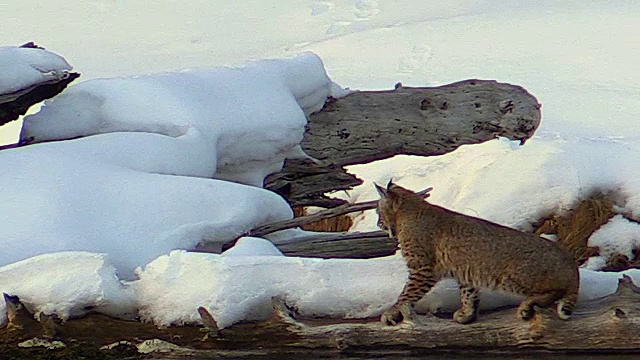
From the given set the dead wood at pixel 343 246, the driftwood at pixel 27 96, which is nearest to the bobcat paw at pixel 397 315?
the dead wood at pixel 343 246

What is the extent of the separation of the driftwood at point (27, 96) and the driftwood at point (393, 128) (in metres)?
1.06

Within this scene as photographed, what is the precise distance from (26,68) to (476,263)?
6.68 feet

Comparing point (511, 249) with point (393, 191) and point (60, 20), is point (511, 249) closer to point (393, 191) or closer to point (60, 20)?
point (393, 191)

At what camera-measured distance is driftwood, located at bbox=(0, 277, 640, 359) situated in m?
3.51

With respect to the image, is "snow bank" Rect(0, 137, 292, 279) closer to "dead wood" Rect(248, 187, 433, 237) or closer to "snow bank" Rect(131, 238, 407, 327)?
"dead wood" Rect(248, 187, 433, 237)

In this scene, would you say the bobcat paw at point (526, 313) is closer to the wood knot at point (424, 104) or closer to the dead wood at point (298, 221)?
the dead wood at point (298, 221)

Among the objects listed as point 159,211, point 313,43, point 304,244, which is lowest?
point 313,43

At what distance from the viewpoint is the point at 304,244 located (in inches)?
177

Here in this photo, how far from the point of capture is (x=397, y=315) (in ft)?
11.6

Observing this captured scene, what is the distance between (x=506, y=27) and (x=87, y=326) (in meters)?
9.18

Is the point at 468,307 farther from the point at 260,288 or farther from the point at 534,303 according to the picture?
the point at 260,288

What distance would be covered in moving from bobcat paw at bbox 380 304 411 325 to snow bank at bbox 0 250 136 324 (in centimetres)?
82

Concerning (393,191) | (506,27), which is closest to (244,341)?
(393,191)

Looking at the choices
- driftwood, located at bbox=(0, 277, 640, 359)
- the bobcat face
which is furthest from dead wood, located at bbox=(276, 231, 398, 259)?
driftwood, located at bbox=(0, 277, 640, 359)
